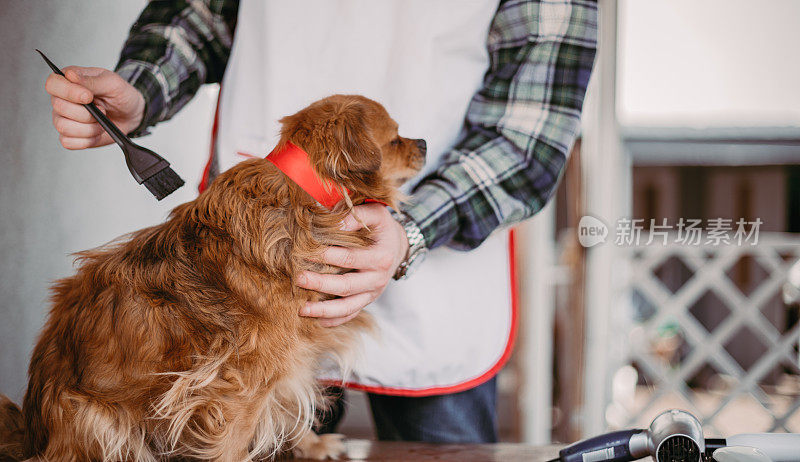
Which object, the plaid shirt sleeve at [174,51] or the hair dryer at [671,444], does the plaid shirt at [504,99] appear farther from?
the hair dryer at [671,444]

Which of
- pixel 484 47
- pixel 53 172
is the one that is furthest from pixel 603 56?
pixel 53 172

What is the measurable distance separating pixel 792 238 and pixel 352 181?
8.17ft

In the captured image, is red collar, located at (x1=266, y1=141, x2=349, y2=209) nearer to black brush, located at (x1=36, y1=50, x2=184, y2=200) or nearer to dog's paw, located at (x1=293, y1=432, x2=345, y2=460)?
black brush, located at (x1=36, y1=50, x2=184, y2=200)

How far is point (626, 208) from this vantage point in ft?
7.68

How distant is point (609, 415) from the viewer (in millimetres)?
2383

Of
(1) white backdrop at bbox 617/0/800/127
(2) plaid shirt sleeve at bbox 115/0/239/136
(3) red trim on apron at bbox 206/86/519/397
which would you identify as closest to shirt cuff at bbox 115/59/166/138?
(2) plaid shirt sleeve at bbox 115/0/239/136

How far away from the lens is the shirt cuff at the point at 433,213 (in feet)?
2.69

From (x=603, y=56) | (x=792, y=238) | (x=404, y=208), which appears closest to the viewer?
(x=404, y=208)

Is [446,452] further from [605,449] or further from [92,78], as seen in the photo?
[92,78]

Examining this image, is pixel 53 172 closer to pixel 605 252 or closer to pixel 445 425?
pixel 445 425

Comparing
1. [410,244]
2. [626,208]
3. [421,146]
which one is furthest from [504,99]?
[626,208]

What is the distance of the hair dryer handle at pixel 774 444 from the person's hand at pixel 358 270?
48 centimetres

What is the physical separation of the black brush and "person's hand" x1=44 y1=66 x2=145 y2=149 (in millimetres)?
14

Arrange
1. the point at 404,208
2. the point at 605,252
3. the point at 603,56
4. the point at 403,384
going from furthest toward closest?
the point at 605,252, the point at 603,56, the point at 403,384, the point at 404,208
